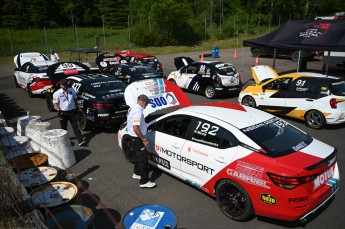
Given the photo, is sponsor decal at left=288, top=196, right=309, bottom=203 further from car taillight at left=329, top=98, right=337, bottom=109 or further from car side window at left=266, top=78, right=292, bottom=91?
car side window at left=266, top=78, right=292, bottom=91

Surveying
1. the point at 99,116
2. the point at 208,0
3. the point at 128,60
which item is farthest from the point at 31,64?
the point at 208,0

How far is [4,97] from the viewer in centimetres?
1483

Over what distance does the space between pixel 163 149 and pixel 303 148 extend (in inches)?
101

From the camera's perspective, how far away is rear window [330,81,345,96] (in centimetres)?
924

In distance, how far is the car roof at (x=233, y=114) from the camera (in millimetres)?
5270

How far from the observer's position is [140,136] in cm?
584

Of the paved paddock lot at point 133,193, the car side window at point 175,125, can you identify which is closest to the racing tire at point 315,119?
the paved paddock lot at point 133,193

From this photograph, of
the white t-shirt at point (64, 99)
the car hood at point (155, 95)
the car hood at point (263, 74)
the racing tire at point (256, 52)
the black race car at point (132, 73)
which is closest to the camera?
the car hood at point (155, 95)

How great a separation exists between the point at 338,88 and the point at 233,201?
6292 millimetres

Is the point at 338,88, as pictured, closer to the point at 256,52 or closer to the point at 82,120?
the point at 82,120

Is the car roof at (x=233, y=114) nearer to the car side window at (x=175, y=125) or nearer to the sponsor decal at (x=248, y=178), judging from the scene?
the car side window at (x=175, y=125)

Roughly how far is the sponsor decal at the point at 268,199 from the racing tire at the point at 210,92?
9158mm

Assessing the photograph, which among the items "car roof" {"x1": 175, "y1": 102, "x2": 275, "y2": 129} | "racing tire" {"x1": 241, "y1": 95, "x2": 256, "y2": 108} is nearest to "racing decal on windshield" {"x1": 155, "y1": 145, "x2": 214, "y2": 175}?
"car roof" {"x1": 175, "y1": 102, "x2": 275, "y2": 129}

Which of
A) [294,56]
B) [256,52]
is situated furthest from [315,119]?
[256,52]
